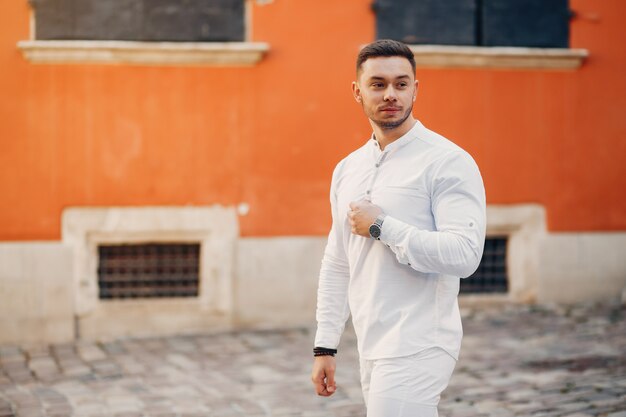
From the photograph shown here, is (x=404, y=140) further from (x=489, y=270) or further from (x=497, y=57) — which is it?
(x=489, y=270)

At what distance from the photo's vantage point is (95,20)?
8070 mm

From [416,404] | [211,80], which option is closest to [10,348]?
[211,80]

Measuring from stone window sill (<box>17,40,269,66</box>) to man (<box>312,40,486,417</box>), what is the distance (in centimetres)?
492

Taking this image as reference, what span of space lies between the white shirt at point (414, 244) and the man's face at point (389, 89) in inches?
3.3

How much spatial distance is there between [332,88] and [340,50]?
35 cm

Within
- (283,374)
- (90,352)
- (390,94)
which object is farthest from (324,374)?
(90,352)

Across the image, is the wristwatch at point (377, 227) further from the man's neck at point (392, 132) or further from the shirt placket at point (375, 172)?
the man's neck at point (392, 132)

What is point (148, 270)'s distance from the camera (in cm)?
845

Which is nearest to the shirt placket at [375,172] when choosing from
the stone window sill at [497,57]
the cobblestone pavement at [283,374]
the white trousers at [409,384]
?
the white trousers at [409,384]

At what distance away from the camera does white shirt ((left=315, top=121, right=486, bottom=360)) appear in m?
3.14

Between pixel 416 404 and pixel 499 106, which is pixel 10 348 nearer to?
pixel 499 106

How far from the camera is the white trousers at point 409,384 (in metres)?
3.21

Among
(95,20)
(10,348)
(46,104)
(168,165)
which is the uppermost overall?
(95,20)

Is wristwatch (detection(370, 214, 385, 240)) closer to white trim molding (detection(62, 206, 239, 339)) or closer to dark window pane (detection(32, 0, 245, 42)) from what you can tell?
white trim molding (detection(62, 206, 239, 339))
